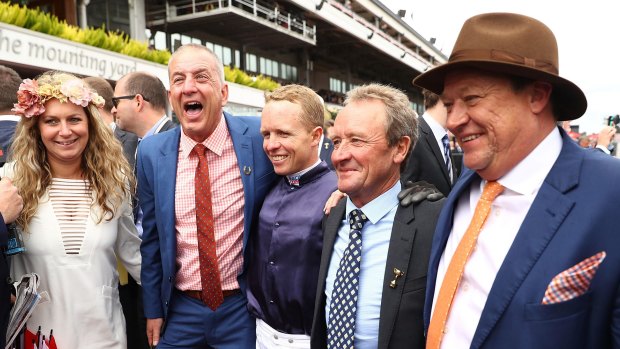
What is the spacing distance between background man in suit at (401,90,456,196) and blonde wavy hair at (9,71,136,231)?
2.21m

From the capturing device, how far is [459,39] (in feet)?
5.09

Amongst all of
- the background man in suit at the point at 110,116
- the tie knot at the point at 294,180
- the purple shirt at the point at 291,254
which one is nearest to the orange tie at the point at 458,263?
the purple shirt at the point at 291,254

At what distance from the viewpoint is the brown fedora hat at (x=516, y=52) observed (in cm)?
140

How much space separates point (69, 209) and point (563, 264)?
241cm

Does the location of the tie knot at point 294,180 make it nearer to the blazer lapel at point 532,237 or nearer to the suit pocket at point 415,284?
the suit pocket at point 415,284

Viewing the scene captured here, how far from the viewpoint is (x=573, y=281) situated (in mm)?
1268

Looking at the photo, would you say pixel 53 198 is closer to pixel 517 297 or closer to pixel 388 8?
pixel 517 297

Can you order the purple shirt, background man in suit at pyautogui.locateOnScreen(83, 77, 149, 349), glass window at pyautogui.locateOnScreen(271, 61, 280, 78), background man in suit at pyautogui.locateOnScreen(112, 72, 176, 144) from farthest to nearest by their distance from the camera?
1. glass window at pyautogui.locateOnScreen(271, 61, 280, 78)
2. background man in suit at pyautogui.locateOnScreen(112, 72, 176, 144)
3. background man in suit at pyautogui.locateOnScreen(83, 77, 149, 349)
4. the purple shirt

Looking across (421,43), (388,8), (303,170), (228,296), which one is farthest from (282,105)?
(421,43)

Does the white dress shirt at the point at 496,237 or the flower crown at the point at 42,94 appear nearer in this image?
the white dress shirt at the point at 496,237

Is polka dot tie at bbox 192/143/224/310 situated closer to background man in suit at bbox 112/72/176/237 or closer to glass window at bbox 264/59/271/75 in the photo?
background man in suit at bbox 112/72/176/237

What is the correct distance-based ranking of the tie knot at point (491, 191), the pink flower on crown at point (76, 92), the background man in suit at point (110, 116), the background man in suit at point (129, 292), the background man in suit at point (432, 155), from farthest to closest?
the background man in suit at point (110, 116), the background man in suit at point (432, 155), the background man in suit at point (129, 292), the pink flower on crown at point (76, 92), the tie knot at point (491, 191)

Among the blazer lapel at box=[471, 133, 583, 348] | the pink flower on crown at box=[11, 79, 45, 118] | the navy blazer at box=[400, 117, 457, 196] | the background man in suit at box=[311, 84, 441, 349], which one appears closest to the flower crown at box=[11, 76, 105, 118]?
the pink flower on crown at box=[11, 79, 45, 118]

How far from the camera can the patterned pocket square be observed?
126 cm
